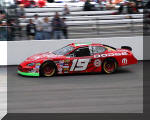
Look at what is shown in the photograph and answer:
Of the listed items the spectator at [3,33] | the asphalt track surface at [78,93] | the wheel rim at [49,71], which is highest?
the spectator at [3,33]

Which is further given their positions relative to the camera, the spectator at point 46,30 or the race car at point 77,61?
the spectator at point 46,30

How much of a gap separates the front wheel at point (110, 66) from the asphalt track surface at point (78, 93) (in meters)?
0.26

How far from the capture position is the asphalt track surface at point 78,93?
953cm

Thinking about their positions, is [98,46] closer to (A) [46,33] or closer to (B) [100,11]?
(A) [46,33]

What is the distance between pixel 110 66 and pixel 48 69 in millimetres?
2435

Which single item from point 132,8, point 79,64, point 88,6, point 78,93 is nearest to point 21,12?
point 88,6

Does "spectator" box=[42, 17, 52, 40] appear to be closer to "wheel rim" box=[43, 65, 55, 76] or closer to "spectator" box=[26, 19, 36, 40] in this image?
"spectator" box=[26, 19, 36, 40]

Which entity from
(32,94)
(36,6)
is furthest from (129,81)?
(36,6)

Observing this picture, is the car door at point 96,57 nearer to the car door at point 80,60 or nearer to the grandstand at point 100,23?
the car door at point 80,60

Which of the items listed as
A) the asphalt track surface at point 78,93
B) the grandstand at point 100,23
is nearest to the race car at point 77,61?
the asphalt track surface at point 78,93

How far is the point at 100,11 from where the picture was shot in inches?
Answer: 795

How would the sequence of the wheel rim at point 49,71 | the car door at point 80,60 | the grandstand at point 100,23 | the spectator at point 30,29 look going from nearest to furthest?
the wheel rim at point 49,71, the car door at point 80,60, the spectator at point 30,29, the grandstand at point 100,23

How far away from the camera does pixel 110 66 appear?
14.6 metres

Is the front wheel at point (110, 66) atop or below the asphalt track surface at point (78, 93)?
atop
